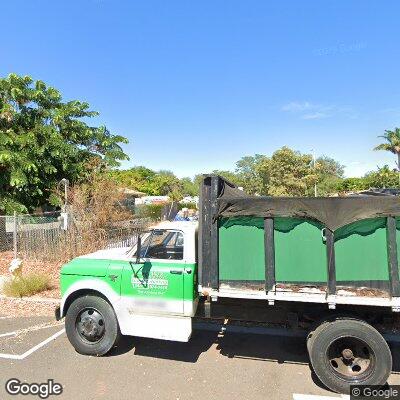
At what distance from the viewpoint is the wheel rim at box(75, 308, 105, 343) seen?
4906 mm

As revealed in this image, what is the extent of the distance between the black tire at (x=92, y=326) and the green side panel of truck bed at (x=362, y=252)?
10.1 ft

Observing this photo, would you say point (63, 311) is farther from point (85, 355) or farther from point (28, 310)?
point (28, 310)

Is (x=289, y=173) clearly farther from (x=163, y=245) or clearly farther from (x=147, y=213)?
(x=163, y=245)

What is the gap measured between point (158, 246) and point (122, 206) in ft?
24.4

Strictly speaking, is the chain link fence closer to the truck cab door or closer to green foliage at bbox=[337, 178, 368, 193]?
the truck cab door

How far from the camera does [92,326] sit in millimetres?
4906

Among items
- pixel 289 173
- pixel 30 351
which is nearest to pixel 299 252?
pixel 30 351

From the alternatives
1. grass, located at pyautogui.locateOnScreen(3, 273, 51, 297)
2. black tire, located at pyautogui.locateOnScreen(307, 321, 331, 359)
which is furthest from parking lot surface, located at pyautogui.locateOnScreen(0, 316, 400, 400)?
grass, located at pyautogui.locateOnScreen(3, 273, 51, 297)

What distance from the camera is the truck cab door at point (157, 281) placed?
463 centimetres

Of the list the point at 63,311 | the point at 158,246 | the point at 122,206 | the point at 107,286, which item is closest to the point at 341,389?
the point at 158,246

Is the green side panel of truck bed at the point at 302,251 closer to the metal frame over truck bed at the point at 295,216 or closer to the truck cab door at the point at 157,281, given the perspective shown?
the metal frame over truck bed at the point at 295,216

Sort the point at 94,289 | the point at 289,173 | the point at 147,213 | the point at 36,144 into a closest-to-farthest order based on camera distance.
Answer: the point at 94,289 → the point at 36,144 → the point at 147,213 → the point at 289,173

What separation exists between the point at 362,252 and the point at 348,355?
1.26 metres

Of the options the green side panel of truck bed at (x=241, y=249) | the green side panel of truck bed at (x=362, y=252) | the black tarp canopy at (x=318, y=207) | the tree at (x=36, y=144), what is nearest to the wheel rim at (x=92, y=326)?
the green side panel of truck bed at (x=241, y=249)
